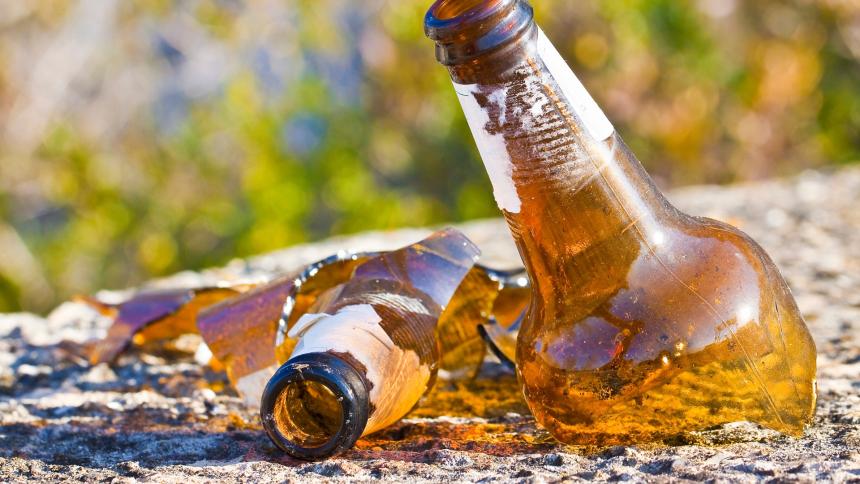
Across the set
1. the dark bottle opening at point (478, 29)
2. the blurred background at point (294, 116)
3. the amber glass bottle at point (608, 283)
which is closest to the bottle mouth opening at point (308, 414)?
the amber glass bottle at point (608, 283)

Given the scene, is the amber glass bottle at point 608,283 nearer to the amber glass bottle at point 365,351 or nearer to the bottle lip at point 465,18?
the bottle lip at point 465,18

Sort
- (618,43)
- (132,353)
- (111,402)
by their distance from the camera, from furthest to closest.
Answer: (618,43) < (132,353) < (111,402)

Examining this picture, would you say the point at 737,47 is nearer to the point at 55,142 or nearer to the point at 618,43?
the point at 618,43

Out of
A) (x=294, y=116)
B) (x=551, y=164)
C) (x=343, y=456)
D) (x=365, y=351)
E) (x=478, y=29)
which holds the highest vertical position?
(x=478, y=29)

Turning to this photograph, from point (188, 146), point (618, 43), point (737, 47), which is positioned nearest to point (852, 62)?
point (737, 47)

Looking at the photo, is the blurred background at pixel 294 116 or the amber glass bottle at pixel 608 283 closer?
the amber glass bottle at pixel 608 283

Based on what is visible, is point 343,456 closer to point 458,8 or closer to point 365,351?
point 365,351

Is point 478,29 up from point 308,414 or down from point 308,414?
up

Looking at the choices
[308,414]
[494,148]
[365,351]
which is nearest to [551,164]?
[494,148]
